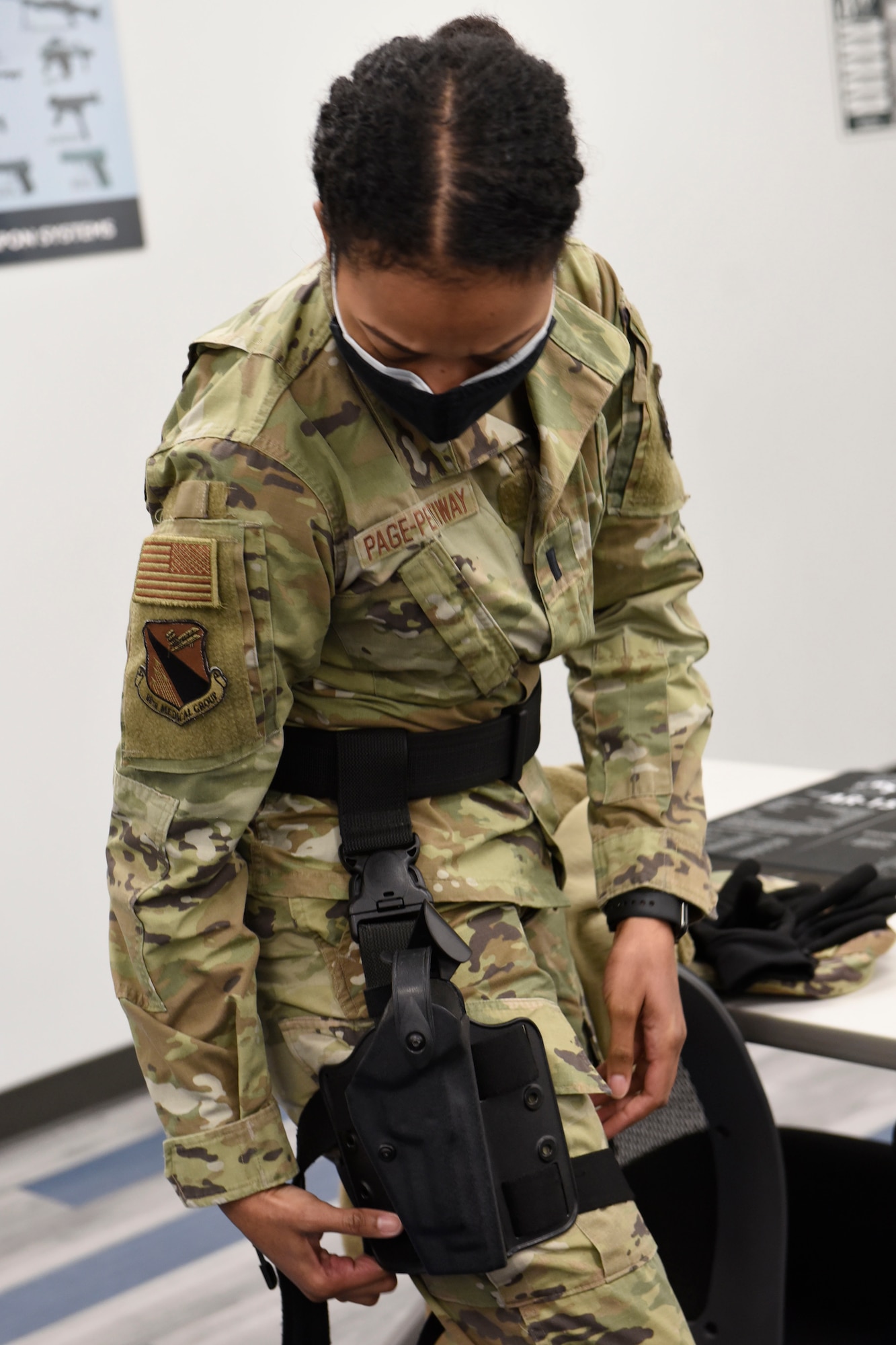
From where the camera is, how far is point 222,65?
2.94 meters

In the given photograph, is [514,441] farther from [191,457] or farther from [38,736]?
[38,736]

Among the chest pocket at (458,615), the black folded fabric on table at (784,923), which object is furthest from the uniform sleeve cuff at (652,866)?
the chest pocket at (458,615)

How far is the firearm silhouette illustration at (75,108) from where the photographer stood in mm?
2758

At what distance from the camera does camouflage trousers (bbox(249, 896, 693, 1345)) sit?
1042 millimetres

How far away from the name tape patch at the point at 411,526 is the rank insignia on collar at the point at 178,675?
0.13 meters

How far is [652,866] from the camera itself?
128cm

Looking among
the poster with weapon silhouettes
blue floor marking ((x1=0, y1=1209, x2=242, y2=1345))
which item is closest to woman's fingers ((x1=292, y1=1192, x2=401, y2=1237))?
blue floor marking ((x1=0, y1=1209, x2=242, y2=1345))

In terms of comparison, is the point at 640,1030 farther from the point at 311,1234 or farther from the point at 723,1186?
the point at 311,1234

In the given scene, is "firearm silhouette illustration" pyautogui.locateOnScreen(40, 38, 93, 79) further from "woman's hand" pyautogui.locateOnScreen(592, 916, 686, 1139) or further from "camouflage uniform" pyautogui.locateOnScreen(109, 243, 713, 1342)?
"woman's hand" pyautogui.locateOnScreen(592, 916, 686, 1139)

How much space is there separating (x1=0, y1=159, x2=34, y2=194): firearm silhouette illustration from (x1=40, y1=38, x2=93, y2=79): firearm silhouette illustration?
0.54ft

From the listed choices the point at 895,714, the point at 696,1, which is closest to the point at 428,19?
the point at 696,1

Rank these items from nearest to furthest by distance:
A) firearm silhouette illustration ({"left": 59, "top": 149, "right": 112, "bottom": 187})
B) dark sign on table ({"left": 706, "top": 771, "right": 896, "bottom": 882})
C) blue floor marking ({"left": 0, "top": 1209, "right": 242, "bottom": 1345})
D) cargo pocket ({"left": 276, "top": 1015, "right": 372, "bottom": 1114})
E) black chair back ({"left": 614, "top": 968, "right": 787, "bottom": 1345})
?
cargo pocket ({"left": 276, "top": 1015, "right": 372, "bottom": 1114}) → black chair back ({"left": 614, "top": 968, "right": 787, "bottom": 1345}) → dark sign on table ({"left": 706, "top": 771, "right": 896, "bottom": 882}) → blue floor marking ({"left": 0, "top": 1209, "right": 242, "bottom": 1345}) → firearm silhouette illustration ({"left": 59, "top": 149, "right": 112, "bottom": 187})

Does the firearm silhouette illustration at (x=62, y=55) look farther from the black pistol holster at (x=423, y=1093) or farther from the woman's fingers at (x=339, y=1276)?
the woman's fingers at (x=339, y=1276)

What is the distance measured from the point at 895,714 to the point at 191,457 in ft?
11.8
